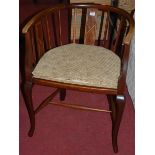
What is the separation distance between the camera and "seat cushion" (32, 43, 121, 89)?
5.29 feet

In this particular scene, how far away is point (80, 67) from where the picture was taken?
5.55 feet

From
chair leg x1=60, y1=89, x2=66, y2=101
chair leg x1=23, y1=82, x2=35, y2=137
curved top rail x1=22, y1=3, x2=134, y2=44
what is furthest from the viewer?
chair leg x1=60, y1=89, x2=66, y2=101

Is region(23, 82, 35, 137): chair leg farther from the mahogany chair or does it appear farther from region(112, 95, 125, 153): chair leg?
region(112, 95, 125, 153): chair leg

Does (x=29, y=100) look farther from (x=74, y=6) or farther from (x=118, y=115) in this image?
(x=74, y=6)

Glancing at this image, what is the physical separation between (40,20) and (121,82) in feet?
2.04

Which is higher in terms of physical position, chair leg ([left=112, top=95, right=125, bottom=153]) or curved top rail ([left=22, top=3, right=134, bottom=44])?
curved top rail ([left=22, top=3, right=134, bottom=44])

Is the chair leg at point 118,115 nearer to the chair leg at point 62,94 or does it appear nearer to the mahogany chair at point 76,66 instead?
the mahogany chair at point 76,66

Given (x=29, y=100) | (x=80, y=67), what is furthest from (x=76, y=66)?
(x=29, y=100)

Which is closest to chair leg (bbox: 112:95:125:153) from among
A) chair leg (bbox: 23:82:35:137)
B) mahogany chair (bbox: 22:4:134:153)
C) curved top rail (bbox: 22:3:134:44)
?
mahogany chair (bbox: 22:4:134:153)

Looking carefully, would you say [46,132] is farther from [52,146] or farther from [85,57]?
[85,57]

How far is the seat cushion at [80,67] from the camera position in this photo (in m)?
1.61
